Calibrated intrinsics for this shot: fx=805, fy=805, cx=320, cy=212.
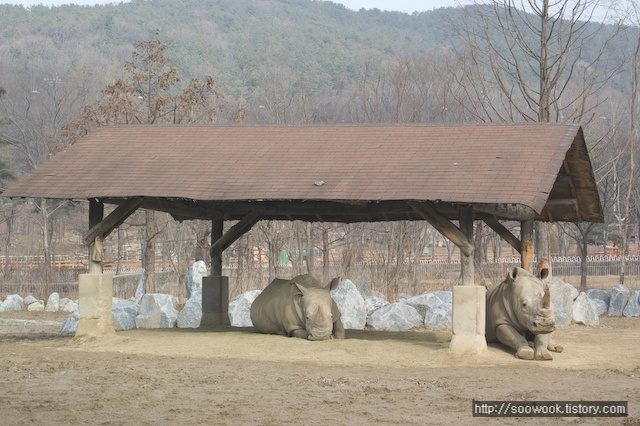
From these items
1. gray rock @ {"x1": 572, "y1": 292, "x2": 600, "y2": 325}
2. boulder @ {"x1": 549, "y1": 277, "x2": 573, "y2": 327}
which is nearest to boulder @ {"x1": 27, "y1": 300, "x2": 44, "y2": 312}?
boulder @ {"x1": 549, "y1": 277, "x2": 573, "y2": 327}

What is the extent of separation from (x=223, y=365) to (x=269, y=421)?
13.6 ft

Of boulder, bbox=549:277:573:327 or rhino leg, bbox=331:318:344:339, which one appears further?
boulder, bbox=549:277:573:327

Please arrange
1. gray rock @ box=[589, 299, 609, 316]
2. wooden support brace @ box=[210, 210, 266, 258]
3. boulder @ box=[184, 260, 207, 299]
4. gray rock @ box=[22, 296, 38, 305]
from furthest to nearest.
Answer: gray rock @ box=[22, 296, 38, 305]
boulder @ box=[184, 260, 207, 299]
gray rock @ box=[589, 299, 609, 316]
wooden support brace @ box=[210, 210, 266, 258]

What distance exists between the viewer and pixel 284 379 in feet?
35.2

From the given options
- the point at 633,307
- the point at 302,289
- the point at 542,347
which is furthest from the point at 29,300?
the point at 542,347

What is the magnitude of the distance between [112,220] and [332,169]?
13.5ft

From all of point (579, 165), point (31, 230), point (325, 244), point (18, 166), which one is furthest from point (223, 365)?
point (31, 230)

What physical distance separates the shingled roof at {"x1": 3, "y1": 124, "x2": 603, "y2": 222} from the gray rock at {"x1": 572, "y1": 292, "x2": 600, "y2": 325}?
13.0 ft

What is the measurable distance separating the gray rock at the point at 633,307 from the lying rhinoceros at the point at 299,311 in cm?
992

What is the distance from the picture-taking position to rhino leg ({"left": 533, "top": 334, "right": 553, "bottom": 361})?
40.8ft

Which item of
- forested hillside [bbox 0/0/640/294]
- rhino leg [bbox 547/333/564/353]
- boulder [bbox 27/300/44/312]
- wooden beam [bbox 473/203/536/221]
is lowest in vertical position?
boulder [bbox 27/300/44/312]

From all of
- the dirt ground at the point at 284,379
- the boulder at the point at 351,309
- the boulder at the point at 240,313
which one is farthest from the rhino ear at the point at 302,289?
the boulder at the point at 240,313

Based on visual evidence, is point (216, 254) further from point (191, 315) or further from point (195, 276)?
point (195, 276)

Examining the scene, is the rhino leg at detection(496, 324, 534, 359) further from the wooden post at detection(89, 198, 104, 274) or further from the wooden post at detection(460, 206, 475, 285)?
the wooden post at detection(89, 198, 104, 274)
